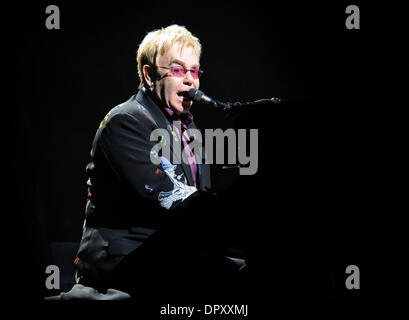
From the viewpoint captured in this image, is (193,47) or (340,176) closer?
(340,176)

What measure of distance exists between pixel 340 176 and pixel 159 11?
6.68ft

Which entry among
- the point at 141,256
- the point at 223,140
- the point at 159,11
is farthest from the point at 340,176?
the point at 159,11

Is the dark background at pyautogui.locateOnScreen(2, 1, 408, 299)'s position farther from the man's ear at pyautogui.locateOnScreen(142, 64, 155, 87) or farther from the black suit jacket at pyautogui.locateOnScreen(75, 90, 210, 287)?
the man's ear at pyautogui.locateOnScreen(142, 64, 155, 87)

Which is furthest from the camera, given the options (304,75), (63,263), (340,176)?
(304,75)

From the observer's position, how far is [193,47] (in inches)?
80.0

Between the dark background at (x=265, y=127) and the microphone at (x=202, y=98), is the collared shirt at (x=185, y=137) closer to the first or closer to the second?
the microphone at (x=202, y=98)

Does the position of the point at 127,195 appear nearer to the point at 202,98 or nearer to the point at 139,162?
the point at 139,162

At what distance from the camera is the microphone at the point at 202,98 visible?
5.65 ft

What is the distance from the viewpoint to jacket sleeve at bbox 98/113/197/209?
1692 millimetres

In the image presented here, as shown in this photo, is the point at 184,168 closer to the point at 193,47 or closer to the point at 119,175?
the point at 119,175

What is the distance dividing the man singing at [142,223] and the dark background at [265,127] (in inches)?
7.7

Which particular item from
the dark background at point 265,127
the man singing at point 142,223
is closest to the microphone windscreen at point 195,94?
the man singing at point 142,223

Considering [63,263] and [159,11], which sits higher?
[159,11]

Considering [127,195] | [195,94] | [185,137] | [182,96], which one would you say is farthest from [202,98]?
[127,195]
